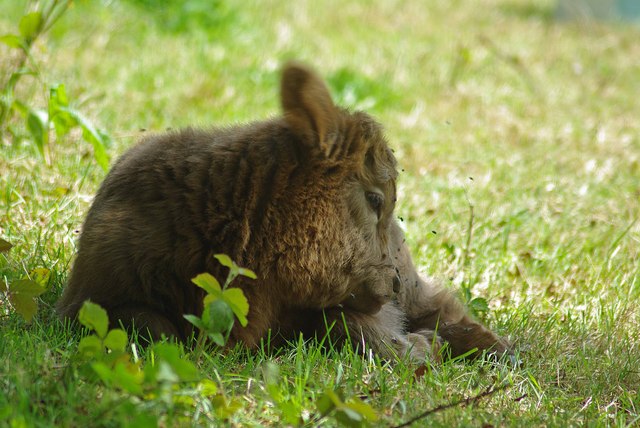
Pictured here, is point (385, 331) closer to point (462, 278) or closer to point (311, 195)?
point (311, 195)

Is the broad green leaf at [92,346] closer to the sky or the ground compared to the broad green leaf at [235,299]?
closer to the ground

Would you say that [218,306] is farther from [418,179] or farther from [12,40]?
[418,179]

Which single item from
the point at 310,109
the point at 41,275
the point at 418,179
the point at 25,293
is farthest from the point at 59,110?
the point at 418,179

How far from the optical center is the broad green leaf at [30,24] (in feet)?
15.8

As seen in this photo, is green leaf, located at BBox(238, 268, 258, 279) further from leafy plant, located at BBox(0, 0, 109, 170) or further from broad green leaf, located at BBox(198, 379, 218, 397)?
leafy plant, located at BBox(0, 0, 109, 170)

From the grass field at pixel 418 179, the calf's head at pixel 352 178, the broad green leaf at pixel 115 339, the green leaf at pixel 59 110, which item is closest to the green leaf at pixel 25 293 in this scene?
the grass field at pixel 418 179

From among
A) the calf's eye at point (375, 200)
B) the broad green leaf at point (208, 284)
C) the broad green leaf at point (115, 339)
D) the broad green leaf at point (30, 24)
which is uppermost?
the broad green leaf at point (30, 24)

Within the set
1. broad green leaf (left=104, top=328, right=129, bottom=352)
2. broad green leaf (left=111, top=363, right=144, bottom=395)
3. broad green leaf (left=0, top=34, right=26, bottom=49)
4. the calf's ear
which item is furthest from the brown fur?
broad green leaf (left=0, top=34, right=26, bottom=49)

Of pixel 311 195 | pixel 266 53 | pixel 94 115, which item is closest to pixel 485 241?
pixel 311 195

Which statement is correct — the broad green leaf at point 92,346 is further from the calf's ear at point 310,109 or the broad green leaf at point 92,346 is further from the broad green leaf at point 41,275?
the broad green leaf at point 41,275

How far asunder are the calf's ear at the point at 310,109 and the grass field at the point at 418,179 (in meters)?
0.82

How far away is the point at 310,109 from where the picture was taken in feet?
10.9

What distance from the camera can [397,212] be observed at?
571cm

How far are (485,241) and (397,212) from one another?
2.03 feet
